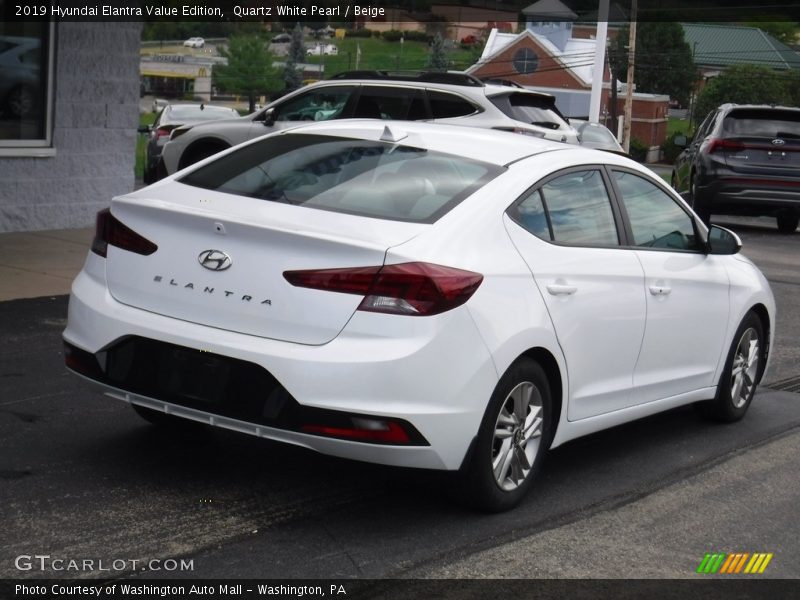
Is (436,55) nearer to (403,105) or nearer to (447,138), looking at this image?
(403,105)

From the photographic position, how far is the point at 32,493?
523 cm

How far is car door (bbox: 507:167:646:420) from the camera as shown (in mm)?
5539

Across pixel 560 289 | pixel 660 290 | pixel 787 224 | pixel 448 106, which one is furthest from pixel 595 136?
pixel 560 289

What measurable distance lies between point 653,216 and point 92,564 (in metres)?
3.48

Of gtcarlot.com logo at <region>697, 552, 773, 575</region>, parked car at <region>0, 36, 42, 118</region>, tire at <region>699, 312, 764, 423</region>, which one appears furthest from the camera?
parked car at <region>0, 36, 42, 118</region>

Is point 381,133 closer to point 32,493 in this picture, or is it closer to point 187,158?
point 32,493

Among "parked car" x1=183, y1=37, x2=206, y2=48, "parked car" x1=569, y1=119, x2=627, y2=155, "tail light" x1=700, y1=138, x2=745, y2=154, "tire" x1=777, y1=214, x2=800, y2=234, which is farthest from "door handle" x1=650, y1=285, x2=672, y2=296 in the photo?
"parked car" x1=183, y1=37, x2=206, y2=48

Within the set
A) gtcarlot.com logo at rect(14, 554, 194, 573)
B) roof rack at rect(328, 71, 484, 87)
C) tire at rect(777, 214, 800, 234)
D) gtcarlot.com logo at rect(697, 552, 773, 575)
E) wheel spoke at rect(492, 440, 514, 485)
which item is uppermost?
roof rack at rect(328, 71, 484, 87)

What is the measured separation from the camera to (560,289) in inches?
218

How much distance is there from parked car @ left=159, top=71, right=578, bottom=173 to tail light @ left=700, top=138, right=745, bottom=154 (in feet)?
12.7

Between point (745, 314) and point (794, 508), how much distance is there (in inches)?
66.0

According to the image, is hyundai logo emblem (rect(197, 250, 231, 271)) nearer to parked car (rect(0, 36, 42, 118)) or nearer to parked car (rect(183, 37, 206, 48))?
parked car (rect(0, 36, 42, 118))

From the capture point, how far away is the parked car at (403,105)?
1555 centimetres

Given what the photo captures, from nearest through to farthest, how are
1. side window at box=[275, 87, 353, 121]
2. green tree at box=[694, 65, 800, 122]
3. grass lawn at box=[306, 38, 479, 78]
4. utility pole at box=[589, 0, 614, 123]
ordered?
1. side window at box=[275, 87, 353, 121]
2. utility pole at box=[589, 0, 614, 123]
3. grass lawn at box=[306, 38, 479, 78]
4. green tree at box=[694, 65, 800, 122]
